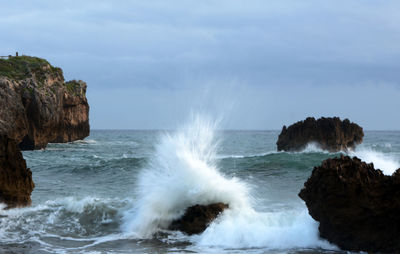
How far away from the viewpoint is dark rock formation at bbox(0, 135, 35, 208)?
9.45m

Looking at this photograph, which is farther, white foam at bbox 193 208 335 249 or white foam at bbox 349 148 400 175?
white foam at bbox 349 148 400 175

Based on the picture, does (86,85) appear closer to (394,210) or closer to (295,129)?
(295,129)

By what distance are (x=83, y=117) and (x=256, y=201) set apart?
127 ft

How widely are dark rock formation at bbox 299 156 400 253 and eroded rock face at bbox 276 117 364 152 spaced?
23.9 metres

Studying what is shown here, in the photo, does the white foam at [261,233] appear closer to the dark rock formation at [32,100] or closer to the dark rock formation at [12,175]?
the dark rock formation at [12,175]

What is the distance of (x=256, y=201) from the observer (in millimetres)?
11719

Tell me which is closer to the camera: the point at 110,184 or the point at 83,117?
the point at 110,184

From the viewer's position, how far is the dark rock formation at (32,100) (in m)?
30.3

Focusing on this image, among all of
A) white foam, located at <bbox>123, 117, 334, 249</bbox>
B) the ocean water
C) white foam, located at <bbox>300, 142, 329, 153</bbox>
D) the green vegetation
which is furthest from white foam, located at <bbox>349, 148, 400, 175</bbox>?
the green vegetation

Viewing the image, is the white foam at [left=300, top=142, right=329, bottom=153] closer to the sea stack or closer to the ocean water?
the sea stack

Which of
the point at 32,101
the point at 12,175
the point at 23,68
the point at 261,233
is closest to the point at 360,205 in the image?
the point at 261,233

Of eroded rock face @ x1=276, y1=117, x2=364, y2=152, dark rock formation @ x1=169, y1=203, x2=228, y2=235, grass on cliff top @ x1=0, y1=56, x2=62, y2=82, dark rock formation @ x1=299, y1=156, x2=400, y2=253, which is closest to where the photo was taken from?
dark rock formation @ x1=299, y1=156, x2=400, y2=253

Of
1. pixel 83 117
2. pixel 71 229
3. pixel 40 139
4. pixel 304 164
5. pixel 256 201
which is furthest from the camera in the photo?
pixel 83 117

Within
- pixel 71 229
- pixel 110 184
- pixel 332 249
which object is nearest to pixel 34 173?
pixel 110 184
